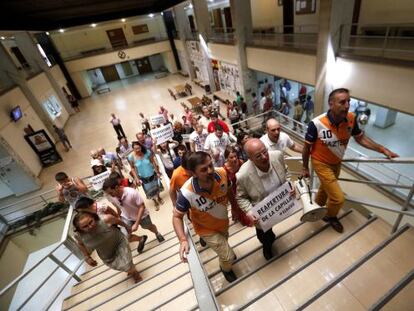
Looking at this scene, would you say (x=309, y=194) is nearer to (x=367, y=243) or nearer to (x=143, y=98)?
(x=367, y=243)

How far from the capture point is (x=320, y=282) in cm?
230

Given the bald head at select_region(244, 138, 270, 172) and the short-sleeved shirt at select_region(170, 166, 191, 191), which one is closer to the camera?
the bald head at select_region(244, 138, 270, 172)

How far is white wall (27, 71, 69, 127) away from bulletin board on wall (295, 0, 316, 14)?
1466 cm

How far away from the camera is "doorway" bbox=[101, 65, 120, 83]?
96.3 feet

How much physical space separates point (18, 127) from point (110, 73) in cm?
2182

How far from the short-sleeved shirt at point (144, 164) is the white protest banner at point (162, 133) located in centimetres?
134

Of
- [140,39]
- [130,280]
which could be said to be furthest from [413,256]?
[140,39]

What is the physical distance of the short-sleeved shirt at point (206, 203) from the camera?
2.31 metres

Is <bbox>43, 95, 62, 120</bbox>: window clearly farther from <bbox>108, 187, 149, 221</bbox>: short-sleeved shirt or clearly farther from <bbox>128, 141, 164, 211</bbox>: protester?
<bbox>108, 187, 149, 221</bbox>: short-sleeved shirt

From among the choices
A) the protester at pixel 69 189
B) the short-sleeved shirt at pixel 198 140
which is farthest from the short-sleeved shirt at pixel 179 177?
the protester at pixel 69 189

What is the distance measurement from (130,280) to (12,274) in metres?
7.35

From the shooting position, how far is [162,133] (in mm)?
6590

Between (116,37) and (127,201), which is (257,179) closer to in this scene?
(127,201)

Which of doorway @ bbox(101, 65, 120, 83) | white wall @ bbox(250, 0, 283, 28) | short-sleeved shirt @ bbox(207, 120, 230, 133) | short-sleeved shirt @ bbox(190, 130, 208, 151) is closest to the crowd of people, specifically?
short-sleeved shirt @ bbox(207, 120, 230, 133)
